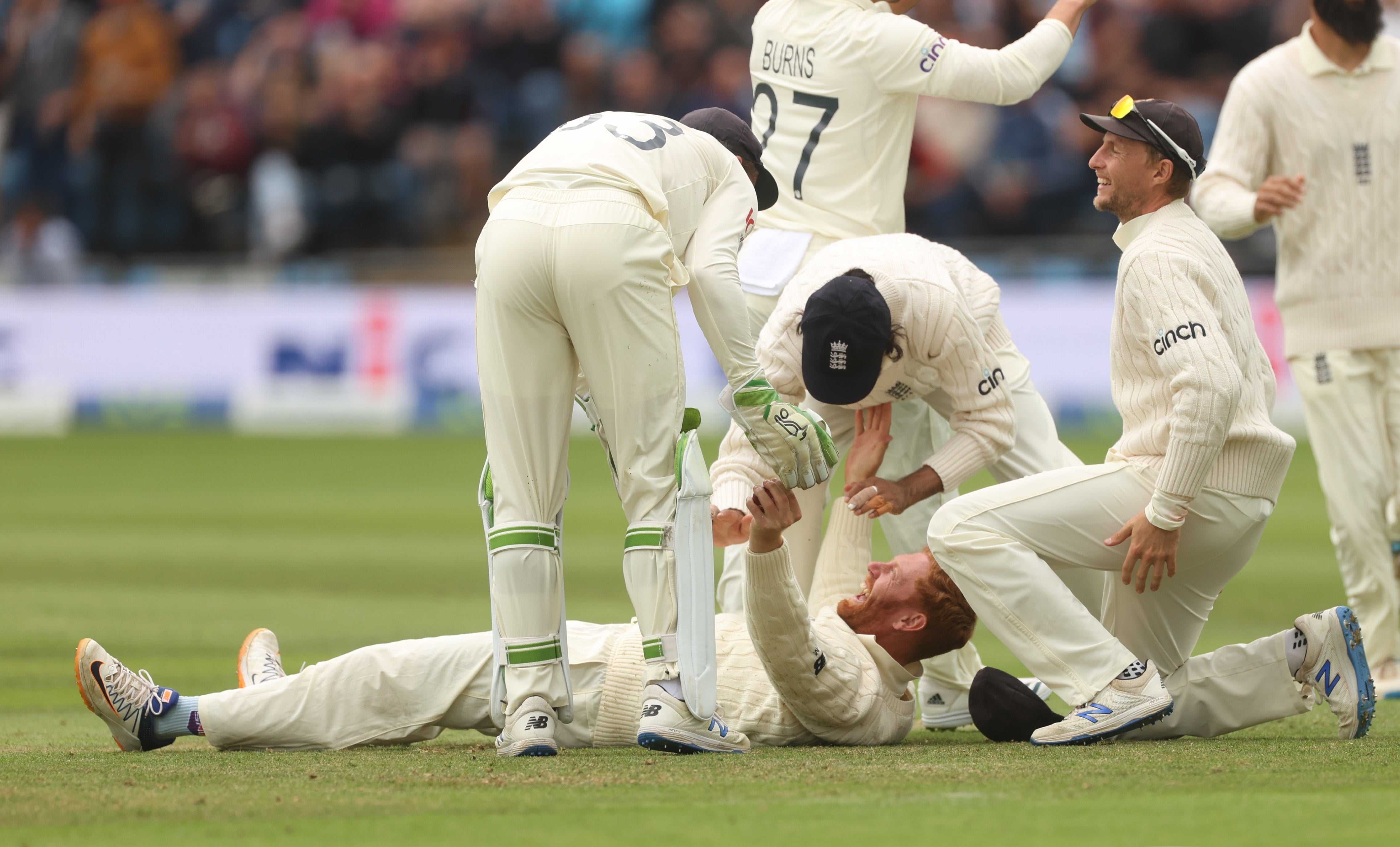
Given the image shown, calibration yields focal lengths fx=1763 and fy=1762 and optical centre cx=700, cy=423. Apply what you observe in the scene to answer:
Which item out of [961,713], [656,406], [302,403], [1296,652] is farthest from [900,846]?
[302,403]

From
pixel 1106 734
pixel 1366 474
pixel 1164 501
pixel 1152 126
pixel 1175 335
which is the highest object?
pixel 1152 126

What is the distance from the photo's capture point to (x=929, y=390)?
571 centimetres

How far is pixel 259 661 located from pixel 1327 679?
124 inches

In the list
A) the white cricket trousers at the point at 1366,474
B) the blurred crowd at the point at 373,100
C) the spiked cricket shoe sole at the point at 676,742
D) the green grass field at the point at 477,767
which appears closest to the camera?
the green grass field at the point at 477,767

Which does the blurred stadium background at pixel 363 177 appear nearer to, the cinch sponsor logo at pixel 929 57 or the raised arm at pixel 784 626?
the cinch sponsor logo at pixel 929 57

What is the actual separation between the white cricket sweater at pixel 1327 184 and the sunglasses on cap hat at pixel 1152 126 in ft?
5.29

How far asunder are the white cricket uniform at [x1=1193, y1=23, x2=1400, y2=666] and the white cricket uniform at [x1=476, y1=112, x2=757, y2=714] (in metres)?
2.68

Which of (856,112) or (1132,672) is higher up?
(856,112)

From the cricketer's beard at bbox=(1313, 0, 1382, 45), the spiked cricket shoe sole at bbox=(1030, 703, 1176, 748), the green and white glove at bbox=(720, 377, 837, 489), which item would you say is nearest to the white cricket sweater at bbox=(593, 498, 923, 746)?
the green and white glove at bbox=(720, 377, 837, 489)

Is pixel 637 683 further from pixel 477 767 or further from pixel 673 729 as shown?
pixel 477 767

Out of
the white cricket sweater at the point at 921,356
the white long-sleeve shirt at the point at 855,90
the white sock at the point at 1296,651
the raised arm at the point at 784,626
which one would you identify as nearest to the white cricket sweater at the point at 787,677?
the raised arm at the point at 784,626

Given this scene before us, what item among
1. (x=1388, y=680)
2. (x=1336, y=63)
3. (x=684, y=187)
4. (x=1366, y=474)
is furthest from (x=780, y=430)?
(x=1336, y=63)

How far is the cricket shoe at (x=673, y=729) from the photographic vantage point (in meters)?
4.73

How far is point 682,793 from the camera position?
4059 millimetres
